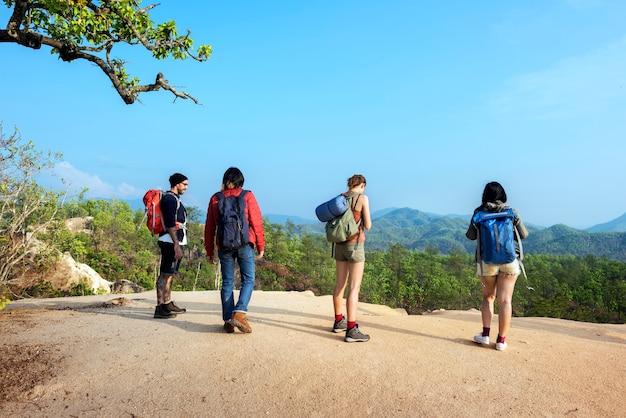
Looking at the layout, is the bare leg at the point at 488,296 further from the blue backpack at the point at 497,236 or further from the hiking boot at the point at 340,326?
the hiking boot at the point at 340,326

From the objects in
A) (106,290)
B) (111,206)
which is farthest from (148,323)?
(111,206)

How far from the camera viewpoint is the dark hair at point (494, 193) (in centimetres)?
496

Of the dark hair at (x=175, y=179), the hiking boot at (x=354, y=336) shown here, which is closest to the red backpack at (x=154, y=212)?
the dark hair at (x=175, y=179)

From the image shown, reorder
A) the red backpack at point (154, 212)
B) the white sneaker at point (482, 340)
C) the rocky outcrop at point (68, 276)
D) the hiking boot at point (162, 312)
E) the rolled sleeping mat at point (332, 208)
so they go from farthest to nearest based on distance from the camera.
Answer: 1. the rocky outcrop at point (68, 276)
2. the hiking boot at point (162, 312)
3. the red backpack at point (154, 212)
4. the white sneaker at point (482, 340)
5. the rolled sleeping mat at point (332, 208)

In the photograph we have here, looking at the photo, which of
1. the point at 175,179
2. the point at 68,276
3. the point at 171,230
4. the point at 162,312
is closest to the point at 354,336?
the point at 171,230

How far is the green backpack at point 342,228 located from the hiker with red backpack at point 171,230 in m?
2.28

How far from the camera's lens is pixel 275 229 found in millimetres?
37594

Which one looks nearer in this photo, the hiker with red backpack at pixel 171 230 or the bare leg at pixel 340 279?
the bare leg at pixel 340 279

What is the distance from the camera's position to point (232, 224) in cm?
514

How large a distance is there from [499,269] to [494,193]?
0.88m

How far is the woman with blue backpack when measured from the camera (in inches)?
190

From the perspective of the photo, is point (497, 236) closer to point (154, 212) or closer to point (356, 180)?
point (356, 180)

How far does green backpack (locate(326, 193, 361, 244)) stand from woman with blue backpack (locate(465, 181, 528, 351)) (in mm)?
1430

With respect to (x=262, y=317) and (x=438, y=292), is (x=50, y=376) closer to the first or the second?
(x=262, y=317)
